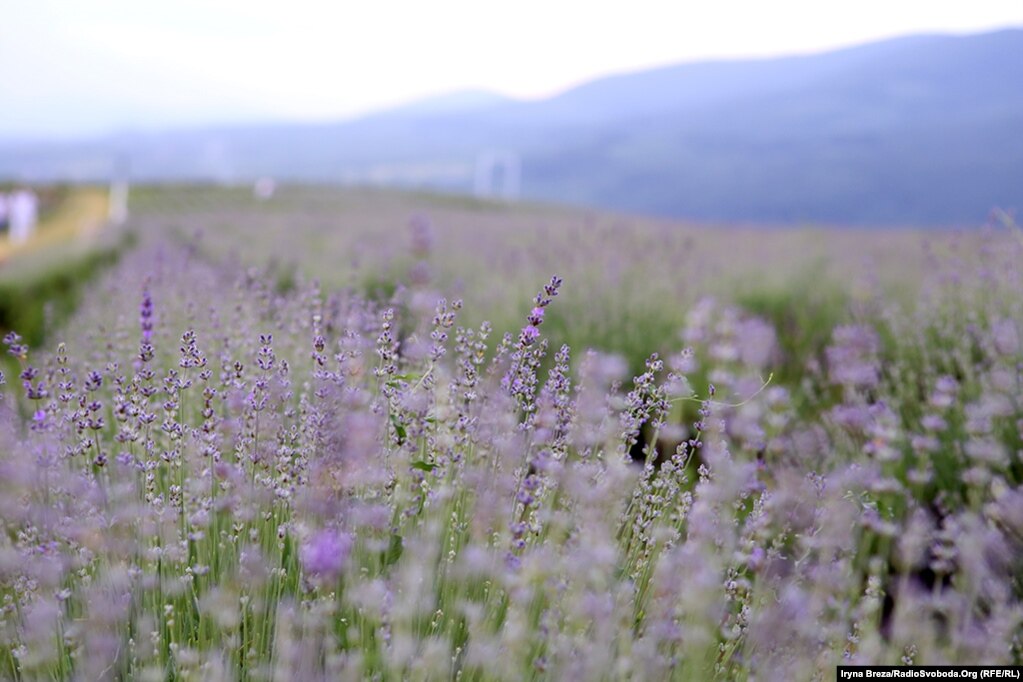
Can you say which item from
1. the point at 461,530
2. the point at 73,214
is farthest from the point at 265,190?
the point at 461,530

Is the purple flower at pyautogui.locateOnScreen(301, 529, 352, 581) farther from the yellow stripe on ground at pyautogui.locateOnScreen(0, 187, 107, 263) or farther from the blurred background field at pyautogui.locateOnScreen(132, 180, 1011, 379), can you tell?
the yellow stripe on ground at pyautogui.locateOnScreen(0, 187, 107, 263)

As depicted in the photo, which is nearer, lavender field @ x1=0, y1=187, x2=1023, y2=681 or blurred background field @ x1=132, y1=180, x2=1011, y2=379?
lavender field @ x1=0, y1=187, x2=1023, y2=681

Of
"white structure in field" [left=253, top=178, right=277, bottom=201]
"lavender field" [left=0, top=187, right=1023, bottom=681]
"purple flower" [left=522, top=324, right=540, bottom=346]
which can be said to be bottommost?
"lavender field" [left=0, top=187, right=1023, bottom=681]

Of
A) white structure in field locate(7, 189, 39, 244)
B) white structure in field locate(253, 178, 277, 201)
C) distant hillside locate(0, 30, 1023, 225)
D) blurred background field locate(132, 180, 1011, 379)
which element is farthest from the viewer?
distant hillside locate(0, 30, 1023, 225)

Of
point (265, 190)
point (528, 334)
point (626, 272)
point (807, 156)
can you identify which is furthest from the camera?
point (807, 156)

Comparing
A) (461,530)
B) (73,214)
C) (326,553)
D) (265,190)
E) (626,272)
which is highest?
(265,190)

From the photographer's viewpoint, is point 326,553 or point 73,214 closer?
point 326,553

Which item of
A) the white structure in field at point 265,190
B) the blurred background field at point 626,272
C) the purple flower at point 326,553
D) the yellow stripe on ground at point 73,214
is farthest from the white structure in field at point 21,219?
the purple flower at point 326,553

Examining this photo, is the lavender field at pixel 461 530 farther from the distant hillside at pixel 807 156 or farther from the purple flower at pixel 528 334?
the distant hillside at pixel 807 156

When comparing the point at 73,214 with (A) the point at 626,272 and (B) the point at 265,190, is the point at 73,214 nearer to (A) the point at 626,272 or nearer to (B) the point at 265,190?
(B) the point at 265,190

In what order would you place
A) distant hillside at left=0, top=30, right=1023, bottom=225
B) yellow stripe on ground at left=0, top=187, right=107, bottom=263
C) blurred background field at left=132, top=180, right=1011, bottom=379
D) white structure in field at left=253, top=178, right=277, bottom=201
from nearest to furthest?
blurred background field at left=132, top=180, right=1011, bottom=379 < yellow stripe on ground at left=0, top=187, right=107, bottom=263 < white structure in field at left=253, top=178, right=277, bottom=201 < distant hillside at left=0, top=30, right=1023, bottom=225

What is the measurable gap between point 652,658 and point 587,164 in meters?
59.0

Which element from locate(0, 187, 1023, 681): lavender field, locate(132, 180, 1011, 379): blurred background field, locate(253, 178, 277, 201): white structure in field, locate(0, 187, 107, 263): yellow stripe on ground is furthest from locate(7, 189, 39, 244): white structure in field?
locate(0, 187, 1023, 681): lavender field

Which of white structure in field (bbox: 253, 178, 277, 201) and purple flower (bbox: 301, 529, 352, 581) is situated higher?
white structure in field (bbox: 253, 178, 277, 201)
